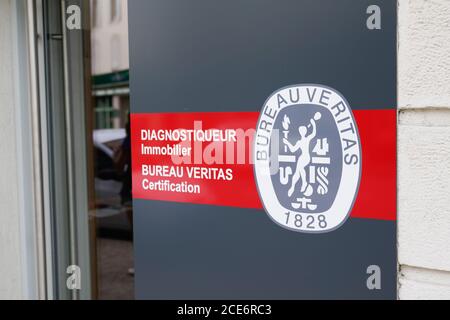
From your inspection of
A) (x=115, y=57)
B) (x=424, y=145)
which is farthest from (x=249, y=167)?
(x=115, y=57)

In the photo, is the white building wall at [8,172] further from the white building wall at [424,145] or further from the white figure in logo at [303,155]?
the white building wall at [424,145]

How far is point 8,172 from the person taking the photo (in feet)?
9.41

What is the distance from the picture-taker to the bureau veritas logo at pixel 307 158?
6.48 ft

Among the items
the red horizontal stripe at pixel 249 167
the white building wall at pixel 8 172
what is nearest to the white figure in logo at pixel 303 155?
the red horizontal stripe at pixel 249 167

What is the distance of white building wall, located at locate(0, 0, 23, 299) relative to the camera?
2.85 meters

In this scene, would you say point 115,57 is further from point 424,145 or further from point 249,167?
point 424,145

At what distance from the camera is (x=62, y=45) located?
2871 millimetres

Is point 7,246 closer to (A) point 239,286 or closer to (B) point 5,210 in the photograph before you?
(B) point 5,210

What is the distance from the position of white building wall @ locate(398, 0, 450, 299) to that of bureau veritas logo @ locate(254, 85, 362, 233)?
20cm

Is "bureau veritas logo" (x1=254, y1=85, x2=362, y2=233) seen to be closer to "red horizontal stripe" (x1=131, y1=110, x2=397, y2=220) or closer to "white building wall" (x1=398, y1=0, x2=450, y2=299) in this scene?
"red horizontal stripe" (x1=131, y1=110, x2=397, y2=220)

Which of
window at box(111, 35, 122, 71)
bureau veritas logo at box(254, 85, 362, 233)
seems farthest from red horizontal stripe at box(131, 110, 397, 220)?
window at box(111, 35, 122, 71)

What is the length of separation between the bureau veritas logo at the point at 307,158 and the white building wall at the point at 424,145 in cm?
20

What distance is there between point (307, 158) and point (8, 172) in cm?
172

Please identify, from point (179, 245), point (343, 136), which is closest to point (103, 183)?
point (179, 245)
